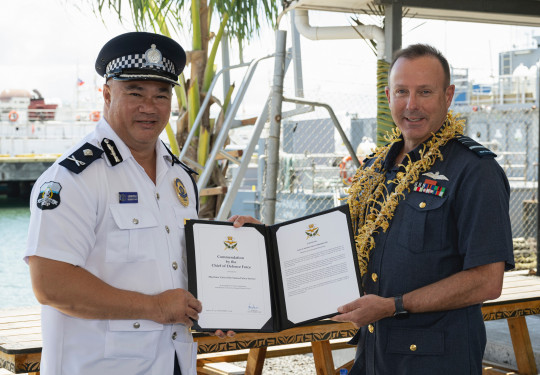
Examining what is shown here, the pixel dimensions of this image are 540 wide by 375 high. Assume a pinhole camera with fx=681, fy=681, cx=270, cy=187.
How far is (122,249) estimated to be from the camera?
6.46 feet

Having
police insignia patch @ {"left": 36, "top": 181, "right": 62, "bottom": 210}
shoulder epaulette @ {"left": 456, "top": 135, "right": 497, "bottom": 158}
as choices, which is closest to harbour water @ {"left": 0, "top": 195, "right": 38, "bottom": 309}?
police insignia patch @ {"left": 36, "top": 181, "right": 62, "bottom": 210}

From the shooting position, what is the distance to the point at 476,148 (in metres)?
2.06

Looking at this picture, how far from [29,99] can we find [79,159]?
59.8 metres

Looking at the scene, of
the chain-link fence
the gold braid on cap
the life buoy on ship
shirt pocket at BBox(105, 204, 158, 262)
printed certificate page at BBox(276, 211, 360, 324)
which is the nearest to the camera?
shirt pocket at BBox(105, 204, 158, 262)

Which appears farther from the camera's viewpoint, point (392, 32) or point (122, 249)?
point (392, 32)

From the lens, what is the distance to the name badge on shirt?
1996 mm

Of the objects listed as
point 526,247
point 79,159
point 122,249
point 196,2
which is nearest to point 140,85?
point 79,159

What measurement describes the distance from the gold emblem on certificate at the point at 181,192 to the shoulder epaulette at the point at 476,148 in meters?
0.89

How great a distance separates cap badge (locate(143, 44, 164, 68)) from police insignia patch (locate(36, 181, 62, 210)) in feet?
1.54

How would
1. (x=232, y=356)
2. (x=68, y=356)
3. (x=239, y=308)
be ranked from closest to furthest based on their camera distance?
(x=68, y=356) < (x=239, y=308) < (x=232, y=356)

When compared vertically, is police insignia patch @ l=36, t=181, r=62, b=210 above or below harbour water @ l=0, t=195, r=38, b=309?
above

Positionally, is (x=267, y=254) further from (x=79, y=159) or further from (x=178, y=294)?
(x=79, y=159)

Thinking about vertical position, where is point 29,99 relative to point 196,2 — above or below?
above

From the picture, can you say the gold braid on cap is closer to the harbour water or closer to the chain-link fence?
the chain-link fence
